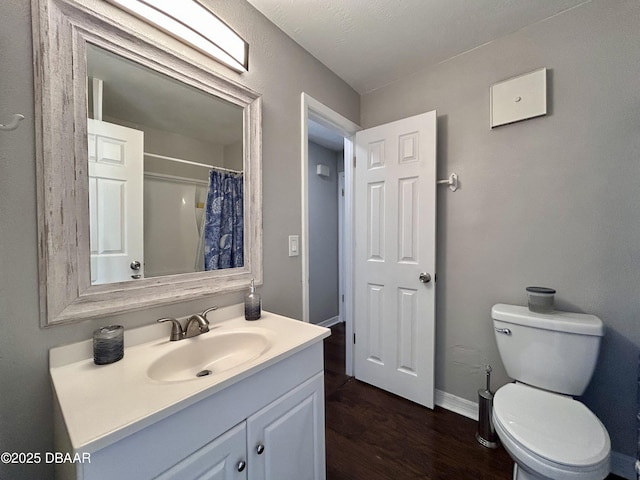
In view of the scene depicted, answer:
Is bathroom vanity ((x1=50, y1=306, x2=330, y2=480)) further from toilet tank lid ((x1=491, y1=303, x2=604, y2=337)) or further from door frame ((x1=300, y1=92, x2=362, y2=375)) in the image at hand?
toilet tank lid ((x1=491, y1=303, x2=604, y2=337))

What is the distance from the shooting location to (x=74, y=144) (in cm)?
78

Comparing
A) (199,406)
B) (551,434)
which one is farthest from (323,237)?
(199,406)

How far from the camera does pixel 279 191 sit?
142cm

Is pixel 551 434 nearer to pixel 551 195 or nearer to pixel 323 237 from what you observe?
pixel 551 195

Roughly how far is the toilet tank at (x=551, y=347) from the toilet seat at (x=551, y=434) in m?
0.11

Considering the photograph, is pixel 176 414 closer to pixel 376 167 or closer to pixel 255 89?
pixel 255 89

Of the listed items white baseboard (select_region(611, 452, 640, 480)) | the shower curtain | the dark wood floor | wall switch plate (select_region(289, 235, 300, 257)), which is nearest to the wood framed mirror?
the shower curtain

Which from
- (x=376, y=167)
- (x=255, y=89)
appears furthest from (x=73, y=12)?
(x=376, y=167)

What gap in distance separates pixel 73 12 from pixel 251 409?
1.31 meters

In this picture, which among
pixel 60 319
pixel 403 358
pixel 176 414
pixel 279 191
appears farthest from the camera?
pixel 403 358

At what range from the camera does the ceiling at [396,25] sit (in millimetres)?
1290

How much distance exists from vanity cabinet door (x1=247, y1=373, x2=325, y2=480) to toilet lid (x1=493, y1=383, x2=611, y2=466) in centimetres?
75

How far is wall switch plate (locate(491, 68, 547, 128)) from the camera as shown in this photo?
140cm

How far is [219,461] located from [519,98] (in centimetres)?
215
